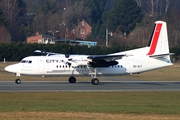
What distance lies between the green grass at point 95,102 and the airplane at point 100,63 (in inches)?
281

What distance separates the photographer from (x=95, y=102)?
27.1m

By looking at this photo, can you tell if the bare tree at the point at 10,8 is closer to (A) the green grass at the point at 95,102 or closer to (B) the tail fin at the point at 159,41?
(B) the tail fin at the point at 159,41

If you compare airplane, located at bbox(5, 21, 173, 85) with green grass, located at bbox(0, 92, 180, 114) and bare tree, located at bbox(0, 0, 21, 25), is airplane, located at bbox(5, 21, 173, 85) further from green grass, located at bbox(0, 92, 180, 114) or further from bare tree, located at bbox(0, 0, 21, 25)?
bare tree, located at bbox(0, 0, 21, 25)

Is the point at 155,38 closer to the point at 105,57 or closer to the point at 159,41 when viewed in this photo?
the point at 159,41

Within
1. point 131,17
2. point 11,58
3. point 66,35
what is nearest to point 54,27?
point 66,35

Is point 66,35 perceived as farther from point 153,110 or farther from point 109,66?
point 153,110

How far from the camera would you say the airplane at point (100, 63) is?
38469 millimetres

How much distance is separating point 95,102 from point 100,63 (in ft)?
40.5

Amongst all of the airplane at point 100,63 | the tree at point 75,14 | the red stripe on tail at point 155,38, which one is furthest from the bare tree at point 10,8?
the airplane at point 100,63

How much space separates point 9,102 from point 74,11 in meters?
114

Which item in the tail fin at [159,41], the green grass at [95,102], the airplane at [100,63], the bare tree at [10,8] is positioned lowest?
the green grass at [95,102]

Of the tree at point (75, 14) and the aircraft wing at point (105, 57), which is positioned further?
the tree at point (75, 14)

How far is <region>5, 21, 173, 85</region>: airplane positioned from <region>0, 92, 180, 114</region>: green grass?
7.15 metres

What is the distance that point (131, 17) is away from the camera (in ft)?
404
